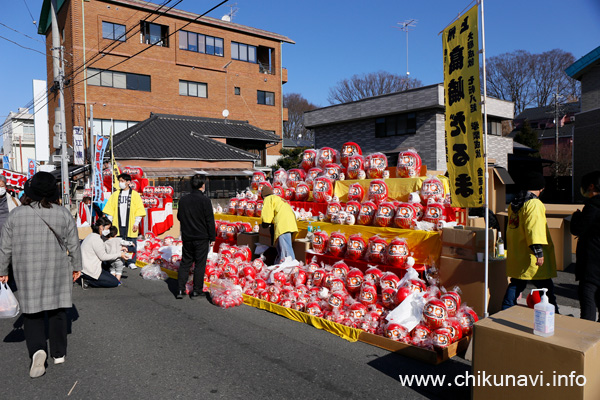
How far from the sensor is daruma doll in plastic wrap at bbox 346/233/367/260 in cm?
648

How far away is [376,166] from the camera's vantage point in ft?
27.3

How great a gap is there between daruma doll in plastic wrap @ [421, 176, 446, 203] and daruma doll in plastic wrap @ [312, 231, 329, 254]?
1.83 metres

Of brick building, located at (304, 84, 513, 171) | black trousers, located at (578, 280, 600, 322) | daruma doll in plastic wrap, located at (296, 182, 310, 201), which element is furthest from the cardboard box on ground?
brick building, located at (304, 84, 513, 171)

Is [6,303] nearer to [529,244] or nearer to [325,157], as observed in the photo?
[529,244]

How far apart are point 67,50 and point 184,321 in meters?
29.1

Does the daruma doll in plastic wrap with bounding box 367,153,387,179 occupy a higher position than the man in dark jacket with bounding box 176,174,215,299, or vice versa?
the daruma doll in plastic wrap with bounding box 367,153,387,179

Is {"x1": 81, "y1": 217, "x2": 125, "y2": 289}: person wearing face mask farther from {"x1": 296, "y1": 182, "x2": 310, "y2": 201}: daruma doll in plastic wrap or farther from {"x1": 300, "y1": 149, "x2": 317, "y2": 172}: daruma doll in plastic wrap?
{"x1": 300, "y1": 149, "x2": 317, "y2": 172}: daruma doll in plastic wrap

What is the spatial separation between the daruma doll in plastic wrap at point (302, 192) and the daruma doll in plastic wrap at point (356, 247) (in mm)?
2641

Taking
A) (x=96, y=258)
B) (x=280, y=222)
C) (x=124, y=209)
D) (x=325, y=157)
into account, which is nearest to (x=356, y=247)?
(x=280, y=222)

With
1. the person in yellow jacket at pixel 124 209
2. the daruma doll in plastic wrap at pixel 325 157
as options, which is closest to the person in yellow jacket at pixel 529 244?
the daruma doll in plastic wrap at pixel 325 157

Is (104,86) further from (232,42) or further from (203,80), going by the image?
(232,42)

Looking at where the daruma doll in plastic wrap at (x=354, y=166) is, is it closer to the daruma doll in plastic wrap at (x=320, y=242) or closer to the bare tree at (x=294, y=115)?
the daruma doll in plastic wrap at (x=320, y=242)

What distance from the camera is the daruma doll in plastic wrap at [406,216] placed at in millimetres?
6516

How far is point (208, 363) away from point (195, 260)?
8.73ft
